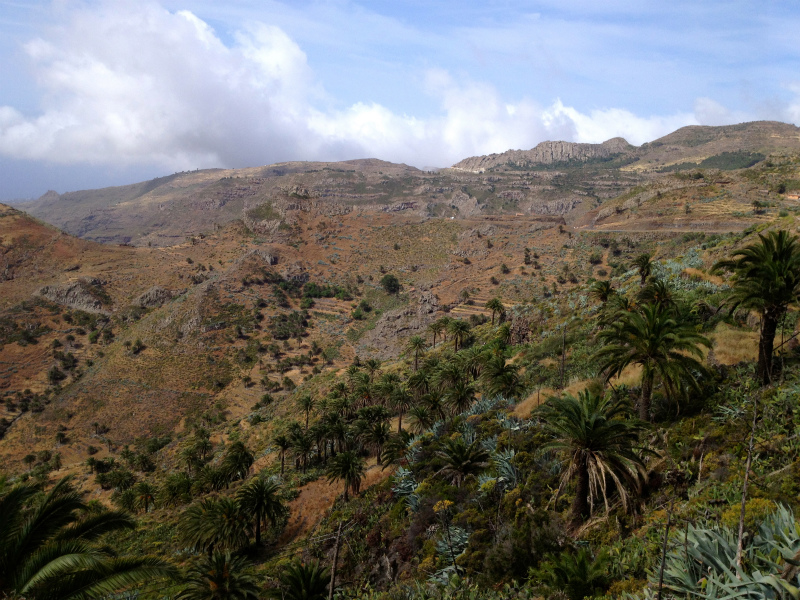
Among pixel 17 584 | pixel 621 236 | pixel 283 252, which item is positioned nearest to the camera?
pixel 17 584

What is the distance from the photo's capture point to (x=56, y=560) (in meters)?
6.93

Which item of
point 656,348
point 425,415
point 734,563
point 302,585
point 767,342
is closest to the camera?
point 734,563

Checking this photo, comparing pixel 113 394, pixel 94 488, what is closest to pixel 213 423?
pixel 94 488

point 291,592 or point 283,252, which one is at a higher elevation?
point 283,252

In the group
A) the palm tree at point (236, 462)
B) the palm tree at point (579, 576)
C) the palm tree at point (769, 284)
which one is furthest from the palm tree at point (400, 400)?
the palm tree at point (579, 576)

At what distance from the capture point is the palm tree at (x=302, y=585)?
1669cm

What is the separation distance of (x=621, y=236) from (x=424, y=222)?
77553 millimetres

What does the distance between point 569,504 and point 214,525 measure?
23.9 metres

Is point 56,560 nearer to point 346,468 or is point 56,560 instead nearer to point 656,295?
point 346,468

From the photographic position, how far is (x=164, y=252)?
138 m

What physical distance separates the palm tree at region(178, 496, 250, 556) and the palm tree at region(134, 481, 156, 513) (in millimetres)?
23743

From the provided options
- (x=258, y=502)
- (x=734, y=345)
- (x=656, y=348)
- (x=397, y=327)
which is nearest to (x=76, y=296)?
(x=397, y=327)

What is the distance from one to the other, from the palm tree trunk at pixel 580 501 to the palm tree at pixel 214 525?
23.7 m

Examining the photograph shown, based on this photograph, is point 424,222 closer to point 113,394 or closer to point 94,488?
point 113,394
